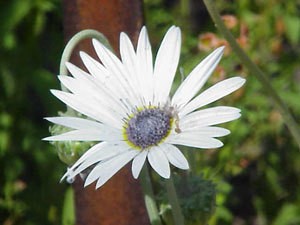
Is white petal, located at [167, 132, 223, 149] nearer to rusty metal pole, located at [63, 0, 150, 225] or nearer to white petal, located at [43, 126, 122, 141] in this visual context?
white petal, located at [43, 126, 122, 141]

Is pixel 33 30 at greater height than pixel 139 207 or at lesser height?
greater

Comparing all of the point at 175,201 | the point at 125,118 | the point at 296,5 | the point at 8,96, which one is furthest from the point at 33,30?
the point at 175,201

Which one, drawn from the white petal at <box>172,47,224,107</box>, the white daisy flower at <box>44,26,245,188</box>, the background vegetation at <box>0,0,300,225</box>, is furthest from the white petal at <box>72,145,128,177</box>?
the background vegetation at <box>0,0,300,225</box>

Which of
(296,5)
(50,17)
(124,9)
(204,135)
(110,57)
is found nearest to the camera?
(204,135)

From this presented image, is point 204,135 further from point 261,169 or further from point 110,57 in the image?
point 261,169

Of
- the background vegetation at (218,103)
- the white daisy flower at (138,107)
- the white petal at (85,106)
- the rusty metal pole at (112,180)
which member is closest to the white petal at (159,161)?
the white daisy flower at (138,107)

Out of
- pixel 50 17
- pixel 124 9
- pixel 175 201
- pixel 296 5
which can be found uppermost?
pixel 50 17

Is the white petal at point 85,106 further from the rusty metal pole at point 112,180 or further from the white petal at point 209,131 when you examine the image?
the rusty metal pole at point 112,180
